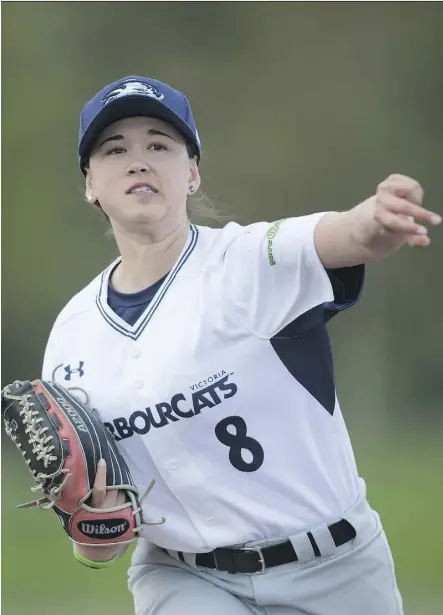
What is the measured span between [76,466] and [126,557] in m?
3.83

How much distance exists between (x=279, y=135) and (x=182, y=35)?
4.34 ft

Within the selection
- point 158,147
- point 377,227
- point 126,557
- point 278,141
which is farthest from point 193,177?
point 278,141

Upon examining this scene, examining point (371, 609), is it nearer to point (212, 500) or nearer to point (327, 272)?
point (212, 500)

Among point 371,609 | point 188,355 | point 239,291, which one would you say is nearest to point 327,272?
point 239,291

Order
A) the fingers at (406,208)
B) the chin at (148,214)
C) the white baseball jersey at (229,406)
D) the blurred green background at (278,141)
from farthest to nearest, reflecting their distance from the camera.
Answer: the blurred green background at (278,141), the chin at (148,214), the white baseball jersey at (229,406), the fingers at (406,208)

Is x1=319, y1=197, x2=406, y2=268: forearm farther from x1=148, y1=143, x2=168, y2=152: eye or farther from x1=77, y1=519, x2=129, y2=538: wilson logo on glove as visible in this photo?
x1=77, y1=519, x2=129, y2=538: wilson logo on glove

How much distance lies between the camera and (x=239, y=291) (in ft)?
5.57

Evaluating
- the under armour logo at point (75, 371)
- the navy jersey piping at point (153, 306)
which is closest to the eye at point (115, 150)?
the navy jersey piping at point (153, 306)

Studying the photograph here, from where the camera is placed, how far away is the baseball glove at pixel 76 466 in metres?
1.77

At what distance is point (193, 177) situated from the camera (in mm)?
2049

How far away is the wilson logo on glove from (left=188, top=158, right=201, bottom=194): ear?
28.8 inches

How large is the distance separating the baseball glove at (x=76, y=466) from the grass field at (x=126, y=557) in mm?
2938

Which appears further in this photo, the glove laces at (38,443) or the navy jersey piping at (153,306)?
the navy jersey piping at (153,306)

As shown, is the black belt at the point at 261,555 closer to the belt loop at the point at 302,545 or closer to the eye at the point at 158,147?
the belt loop at the point at 302,545
